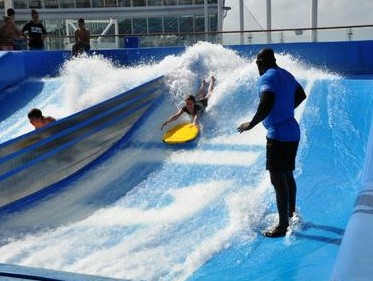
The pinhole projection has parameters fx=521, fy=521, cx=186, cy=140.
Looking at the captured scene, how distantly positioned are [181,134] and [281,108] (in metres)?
3.88

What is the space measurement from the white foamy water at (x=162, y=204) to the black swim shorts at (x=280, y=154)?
27.7 inches

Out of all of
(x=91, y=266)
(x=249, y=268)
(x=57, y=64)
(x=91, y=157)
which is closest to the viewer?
(x=249, y=268)

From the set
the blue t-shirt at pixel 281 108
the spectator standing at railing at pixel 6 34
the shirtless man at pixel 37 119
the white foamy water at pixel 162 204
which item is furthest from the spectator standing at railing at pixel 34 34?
the blue t-shirt at pixel 281 108

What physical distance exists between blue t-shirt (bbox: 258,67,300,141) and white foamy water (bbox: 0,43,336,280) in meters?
0.99

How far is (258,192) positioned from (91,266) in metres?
2.15

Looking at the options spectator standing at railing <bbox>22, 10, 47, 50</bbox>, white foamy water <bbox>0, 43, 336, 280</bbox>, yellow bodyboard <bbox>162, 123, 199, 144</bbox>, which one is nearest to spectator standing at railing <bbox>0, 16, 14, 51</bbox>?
spectator standing at railing <bbox>22, 10, 47, 50</bbox>

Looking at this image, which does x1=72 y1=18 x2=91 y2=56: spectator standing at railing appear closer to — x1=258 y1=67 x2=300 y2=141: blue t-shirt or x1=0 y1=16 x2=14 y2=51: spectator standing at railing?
x1=0 y1=16 x2=14 y2=51: spectator standing at railing

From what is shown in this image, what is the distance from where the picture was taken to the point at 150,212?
5.83 m

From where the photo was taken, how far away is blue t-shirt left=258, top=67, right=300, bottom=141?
4.45 meters

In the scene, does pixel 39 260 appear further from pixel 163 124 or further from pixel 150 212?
pixel 163 124

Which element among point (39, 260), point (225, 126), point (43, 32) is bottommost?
point (39, 260)

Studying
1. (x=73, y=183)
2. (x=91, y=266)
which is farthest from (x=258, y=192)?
(x=73, y=183)

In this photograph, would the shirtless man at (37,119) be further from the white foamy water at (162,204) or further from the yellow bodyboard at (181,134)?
the yellow bodyboard at (181,134)

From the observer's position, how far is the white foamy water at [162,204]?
15.3 ft
